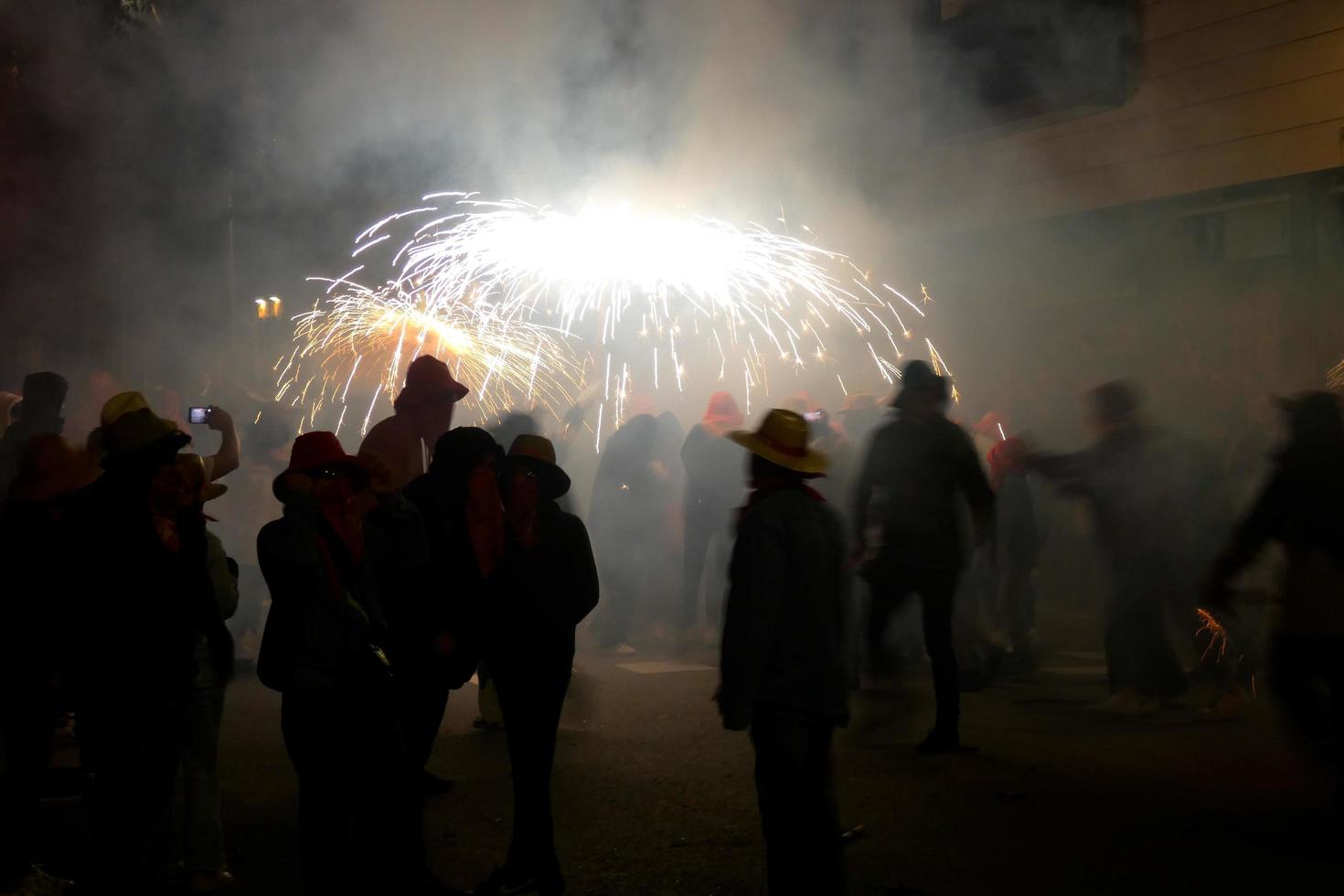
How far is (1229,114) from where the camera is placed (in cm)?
1099

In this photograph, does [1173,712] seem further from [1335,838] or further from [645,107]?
[645,107]

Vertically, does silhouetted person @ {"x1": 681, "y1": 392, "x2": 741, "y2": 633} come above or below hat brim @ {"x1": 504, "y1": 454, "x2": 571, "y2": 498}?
above

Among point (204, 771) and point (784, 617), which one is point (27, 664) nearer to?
point (204, 771)

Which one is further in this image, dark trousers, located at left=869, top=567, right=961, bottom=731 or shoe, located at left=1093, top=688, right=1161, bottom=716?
shoe, located at left=1093, top=688, right=1161, bottom=716

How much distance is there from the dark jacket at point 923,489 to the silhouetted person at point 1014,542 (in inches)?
86.6

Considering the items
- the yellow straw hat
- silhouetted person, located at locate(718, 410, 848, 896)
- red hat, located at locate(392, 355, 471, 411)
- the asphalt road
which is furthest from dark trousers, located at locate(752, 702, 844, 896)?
red hat, located at locate(392, 355, 471, 411)

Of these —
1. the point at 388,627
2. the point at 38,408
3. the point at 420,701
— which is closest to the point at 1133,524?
the point at 420,701

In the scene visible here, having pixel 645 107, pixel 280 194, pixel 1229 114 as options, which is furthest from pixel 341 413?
pixel 280 194

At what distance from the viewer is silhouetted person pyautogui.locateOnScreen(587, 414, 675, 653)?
991 centimetres

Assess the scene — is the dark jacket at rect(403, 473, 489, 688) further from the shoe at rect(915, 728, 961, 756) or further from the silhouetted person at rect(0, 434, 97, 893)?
the shoe at rect(915, 728, 961, 756)

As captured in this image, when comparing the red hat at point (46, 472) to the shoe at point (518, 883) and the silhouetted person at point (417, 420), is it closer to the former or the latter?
the silhouetted person at point (417, 420)

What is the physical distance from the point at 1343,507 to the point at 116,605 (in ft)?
13.5

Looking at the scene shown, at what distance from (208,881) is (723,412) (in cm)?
602

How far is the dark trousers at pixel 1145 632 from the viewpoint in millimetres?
6887
